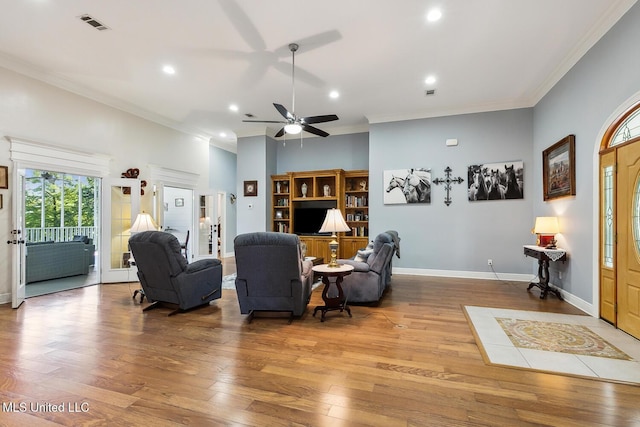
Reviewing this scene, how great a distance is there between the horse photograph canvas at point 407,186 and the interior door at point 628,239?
3115mm

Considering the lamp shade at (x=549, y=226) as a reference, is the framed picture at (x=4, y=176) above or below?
above

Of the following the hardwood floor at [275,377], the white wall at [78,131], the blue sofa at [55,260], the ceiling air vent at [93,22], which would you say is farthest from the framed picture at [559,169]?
the blue sofa at [55,260]

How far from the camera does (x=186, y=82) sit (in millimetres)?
4938

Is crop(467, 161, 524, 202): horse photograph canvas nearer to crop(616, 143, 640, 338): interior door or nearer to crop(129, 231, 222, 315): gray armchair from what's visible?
crop(616, 143, 640, 338): interior door

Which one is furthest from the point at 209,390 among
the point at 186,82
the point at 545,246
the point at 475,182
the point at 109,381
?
the point at 475,182

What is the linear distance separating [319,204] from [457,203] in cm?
320

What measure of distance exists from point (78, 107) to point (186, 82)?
2016 millimetres

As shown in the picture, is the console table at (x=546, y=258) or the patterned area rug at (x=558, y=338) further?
the console table at (x=546, y=258)

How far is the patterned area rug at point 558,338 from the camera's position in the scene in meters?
2.67

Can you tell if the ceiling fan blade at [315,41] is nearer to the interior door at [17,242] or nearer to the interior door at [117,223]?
the interior door at [117,223]

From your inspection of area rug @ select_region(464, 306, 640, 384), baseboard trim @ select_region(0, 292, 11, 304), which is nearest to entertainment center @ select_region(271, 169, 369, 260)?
area rug @ select_region(464, 306, 640, 384)

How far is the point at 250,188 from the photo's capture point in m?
7.60

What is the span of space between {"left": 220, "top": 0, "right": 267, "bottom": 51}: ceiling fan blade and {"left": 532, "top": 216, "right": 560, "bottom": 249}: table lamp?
482cm

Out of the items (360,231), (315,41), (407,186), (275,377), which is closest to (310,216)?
(360,231)
